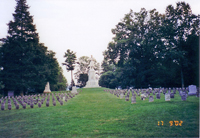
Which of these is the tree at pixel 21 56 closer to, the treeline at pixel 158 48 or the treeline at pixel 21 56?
the treeline at pixel 21 56

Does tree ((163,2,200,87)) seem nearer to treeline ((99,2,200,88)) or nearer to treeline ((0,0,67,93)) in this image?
treeline ((99,2,200,88))

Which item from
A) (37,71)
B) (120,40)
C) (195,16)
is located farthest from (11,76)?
(195,16)

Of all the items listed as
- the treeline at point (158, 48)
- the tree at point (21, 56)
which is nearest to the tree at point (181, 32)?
the treeline at point (158, 48)

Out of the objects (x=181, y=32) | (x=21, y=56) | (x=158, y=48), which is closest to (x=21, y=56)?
(x=21, y=56)

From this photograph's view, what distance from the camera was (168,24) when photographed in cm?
2680

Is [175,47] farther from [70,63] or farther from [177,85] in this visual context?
[70,63]

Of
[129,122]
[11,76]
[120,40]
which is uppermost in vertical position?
[120,40]

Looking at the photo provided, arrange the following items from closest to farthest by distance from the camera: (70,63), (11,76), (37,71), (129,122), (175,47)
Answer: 1. (129,122)
2. (175,47)
3. (11,76)
4. (37,71)
5. (70,63)

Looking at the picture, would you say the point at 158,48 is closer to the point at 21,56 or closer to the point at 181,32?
the point at 181,32

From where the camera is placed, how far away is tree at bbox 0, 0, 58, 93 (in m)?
29.2

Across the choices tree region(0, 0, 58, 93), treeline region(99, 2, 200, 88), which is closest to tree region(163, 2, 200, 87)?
treeline region(99, 2, 200, 88)

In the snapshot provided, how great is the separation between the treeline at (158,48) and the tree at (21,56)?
15.1 metres

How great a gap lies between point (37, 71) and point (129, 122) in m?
27.3

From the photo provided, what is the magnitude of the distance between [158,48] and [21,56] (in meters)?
24.6
